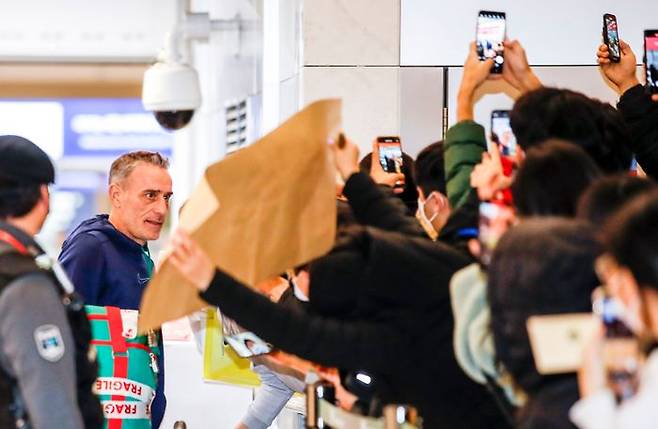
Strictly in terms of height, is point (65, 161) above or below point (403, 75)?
below

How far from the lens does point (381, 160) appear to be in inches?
188

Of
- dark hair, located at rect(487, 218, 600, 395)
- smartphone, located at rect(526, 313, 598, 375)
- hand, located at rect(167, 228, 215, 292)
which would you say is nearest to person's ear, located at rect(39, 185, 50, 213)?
hand, located at rect(167, 228, 215, 292)

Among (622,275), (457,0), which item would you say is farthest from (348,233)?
(457,0)

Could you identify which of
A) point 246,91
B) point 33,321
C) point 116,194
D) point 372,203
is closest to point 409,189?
point 372,203

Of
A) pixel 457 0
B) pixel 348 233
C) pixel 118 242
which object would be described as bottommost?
pixel 118 242

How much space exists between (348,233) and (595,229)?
106cm

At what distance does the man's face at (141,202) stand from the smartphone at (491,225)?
2633mm

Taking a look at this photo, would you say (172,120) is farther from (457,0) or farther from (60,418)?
(60,418)

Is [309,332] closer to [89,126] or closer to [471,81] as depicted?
[471,81]

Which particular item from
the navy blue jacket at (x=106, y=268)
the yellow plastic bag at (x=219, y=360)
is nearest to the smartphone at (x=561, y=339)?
the navy blue jacket at (x=106, y=268)

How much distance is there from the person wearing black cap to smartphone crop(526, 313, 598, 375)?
1.36m

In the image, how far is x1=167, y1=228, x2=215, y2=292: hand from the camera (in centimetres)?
334

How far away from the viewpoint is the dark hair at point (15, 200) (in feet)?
12.0

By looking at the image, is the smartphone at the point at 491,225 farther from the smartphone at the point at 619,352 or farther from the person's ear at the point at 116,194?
the person's ear at the point at 116,194
